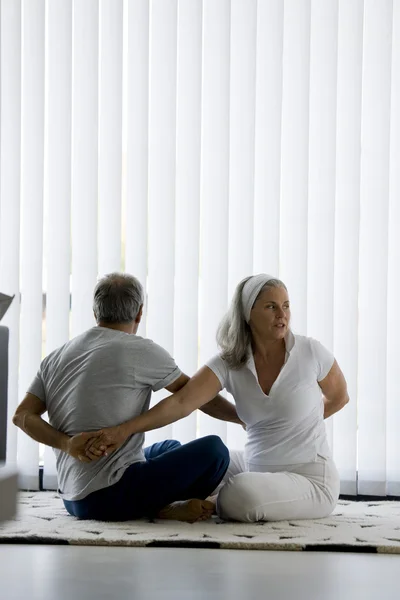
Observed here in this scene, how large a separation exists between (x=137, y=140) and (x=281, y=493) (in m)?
1.77

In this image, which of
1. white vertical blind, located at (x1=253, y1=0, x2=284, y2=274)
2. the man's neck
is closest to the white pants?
the man's neck

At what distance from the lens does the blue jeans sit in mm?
3119

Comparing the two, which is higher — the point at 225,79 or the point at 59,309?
the point at 225,79

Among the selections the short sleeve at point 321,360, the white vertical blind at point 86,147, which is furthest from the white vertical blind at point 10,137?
the short sleeve at point 321,360

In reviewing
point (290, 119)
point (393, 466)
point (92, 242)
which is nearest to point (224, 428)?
point (393, 466)

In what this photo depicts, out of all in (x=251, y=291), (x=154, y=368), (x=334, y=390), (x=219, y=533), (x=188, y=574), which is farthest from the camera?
(x=334, y=390)

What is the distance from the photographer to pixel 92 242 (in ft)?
13.5

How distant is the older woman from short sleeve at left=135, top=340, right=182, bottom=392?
104 millimetres

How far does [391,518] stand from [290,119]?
5.86 feet

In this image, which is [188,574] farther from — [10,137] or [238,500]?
[10,137]

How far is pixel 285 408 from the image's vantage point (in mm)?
3355

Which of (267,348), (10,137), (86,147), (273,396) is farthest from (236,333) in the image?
(10,137)

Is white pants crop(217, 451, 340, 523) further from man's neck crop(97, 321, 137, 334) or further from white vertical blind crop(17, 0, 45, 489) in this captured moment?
white vertical blind crop(17, 0, 45, 489)

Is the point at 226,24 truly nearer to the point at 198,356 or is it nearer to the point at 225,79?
the point at 225,79
